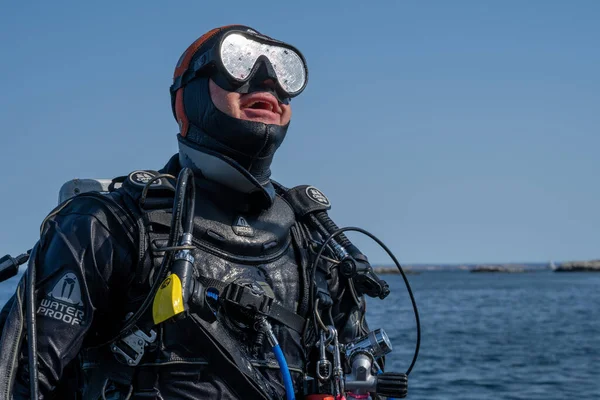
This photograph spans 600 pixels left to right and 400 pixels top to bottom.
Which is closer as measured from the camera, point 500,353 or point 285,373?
point 285,373

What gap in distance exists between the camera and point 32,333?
334cm

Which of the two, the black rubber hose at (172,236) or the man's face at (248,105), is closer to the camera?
the black rubber hose at (172,236)

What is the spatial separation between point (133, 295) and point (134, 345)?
22 centimetres

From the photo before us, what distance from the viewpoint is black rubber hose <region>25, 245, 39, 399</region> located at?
3.27 m

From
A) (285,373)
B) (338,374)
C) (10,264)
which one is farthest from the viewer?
(10,264)

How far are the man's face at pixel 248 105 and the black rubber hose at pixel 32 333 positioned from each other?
111 cm

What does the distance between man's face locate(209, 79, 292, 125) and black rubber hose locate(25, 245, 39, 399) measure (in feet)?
3.63

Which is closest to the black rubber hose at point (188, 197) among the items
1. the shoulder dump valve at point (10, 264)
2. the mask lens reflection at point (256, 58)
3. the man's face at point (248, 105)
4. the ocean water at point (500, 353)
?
the man's face at point (248, 105)

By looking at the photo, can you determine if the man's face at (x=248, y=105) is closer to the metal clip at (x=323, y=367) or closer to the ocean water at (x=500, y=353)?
the metal clip at (x=323, y=367)

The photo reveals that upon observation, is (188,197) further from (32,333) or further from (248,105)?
(32,333)

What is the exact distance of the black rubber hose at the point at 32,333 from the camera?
3273mm

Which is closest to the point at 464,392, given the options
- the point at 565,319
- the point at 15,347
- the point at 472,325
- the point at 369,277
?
the point at 369,277

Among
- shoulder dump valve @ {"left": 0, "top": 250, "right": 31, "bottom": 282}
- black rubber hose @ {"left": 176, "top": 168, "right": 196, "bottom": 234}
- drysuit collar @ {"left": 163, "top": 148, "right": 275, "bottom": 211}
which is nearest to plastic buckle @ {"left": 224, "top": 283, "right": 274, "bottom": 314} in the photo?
black rubber hose @ {"left": 176, "top": 168, "right": 196, "bottom": 234}

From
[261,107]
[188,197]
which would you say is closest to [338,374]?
[188,197]
